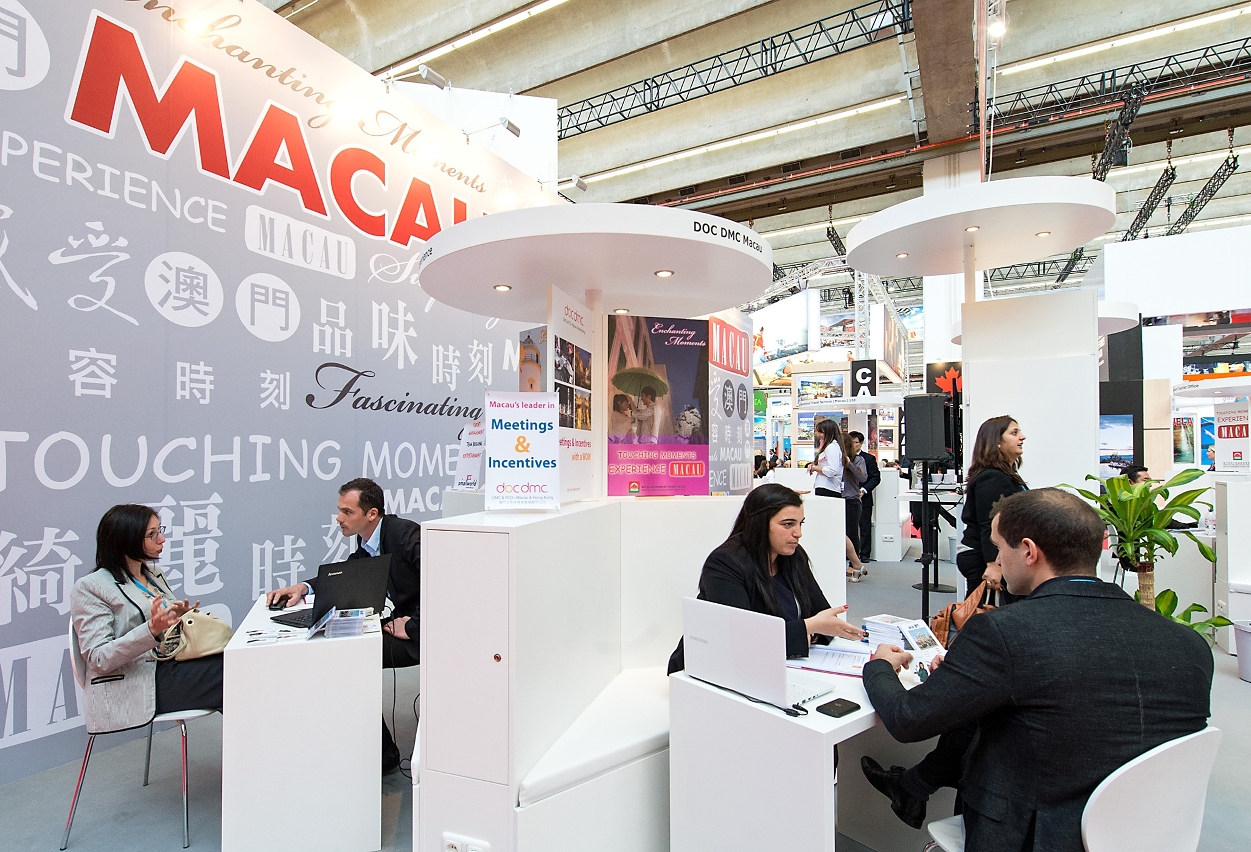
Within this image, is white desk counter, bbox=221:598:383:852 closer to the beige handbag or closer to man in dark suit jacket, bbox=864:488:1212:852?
the beige handbag

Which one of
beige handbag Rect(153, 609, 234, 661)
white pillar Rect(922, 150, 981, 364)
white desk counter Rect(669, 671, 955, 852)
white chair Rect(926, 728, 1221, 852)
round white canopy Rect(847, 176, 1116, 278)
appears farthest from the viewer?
white pillar Rect(922, 150, 981, 364)

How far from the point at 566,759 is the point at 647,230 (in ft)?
5.48

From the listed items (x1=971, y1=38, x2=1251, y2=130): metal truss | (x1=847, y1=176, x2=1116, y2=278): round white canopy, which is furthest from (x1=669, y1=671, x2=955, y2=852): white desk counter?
(x1=971, y1=38, x2=1251, y2=130): metal truss

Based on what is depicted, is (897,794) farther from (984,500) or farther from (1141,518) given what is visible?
(984,500)

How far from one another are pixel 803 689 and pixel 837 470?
5434mm

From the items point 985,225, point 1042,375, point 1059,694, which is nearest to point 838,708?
point 1059,694

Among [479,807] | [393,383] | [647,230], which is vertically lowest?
[479,807]

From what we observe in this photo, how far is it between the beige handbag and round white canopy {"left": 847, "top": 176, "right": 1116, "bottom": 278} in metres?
3.51

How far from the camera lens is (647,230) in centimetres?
230

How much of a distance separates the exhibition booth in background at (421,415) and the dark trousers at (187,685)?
295 millimetres

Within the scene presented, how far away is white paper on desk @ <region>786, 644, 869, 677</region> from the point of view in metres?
2.12

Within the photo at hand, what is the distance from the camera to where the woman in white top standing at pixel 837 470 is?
7.06 metres

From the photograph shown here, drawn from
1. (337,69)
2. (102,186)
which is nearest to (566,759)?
(102,186)

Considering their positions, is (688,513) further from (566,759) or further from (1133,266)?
(1133,266)
